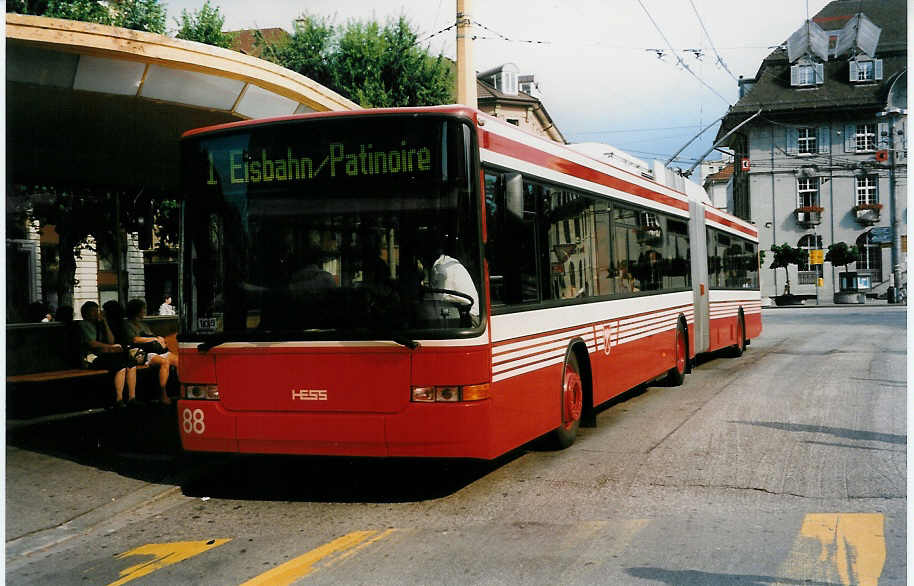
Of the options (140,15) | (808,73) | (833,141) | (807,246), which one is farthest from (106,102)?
(807,246)

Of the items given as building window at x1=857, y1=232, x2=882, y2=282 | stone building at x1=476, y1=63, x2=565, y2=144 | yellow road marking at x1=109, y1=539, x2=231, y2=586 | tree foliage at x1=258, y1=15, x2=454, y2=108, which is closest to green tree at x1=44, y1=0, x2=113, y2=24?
tree foliage at x1=258, y1=15, x2=454, y2=108

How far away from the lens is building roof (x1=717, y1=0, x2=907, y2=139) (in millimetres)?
12133

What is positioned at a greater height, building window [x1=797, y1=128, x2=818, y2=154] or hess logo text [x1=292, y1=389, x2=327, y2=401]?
building window [x1=797, y1=128, x2=818, y2=154]

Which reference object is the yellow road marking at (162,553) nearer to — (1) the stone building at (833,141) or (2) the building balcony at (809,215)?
(1) the stone building at (833,141)

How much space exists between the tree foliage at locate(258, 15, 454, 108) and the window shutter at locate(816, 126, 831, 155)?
44.1ft

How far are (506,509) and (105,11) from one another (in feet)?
88.1

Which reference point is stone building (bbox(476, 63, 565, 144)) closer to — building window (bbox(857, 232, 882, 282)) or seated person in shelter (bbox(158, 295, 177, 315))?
building window (bbox(857, 232, 882, 282))

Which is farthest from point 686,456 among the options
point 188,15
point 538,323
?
point 188,15

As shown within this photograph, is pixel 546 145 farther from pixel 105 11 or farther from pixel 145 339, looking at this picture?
pixel 105 11

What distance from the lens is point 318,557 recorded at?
5.67 m

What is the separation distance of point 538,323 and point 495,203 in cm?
134

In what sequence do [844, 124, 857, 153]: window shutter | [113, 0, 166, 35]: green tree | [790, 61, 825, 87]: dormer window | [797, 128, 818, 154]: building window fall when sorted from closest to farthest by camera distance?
1. [790, 61, 825, 87]: dormer window
2. [844, 124, 857, 153]: window shutter
3. [113, 0, 166, 35]: green tree
4. [797, 128, 818, 154]: building window

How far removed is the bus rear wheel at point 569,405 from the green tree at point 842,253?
78.0 ft

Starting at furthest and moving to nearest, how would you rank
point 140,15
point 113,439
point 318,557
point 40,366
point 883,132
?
1. point 140,15
2. point 883,132
3. point 40,366
4. point 113,439
5. point 318,557
